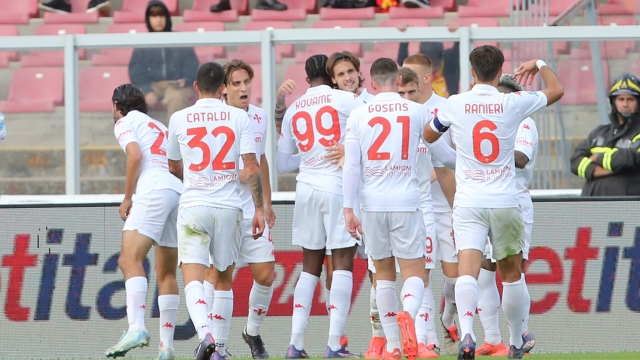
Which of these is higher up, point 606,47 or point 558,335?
point 606,47

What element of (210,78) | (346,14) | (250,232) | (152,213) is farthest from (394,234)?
(346,14)

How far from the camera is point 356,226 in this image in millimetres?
7496

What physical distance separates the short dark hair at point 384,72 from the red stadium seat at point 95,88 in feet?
11.1

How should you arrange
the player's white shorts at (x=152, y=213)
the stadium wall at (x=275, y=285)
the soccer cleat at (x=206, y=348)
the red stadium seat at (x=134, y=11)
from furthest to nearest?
the red stadium seat at (x=134, y=11) → the stadium wall at (x=275, y=285) → the player's white shorts at (x=152, y=213) → the soccer cleat at (x=206, y=348)

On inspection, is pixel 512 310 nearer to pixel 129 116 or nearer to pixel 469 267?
pixel 469 267

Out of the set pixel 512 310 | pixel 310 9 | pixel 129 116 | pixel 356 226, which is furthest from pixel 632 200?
pixel 310 9

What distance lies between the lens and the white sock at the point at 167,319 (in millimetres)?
8086

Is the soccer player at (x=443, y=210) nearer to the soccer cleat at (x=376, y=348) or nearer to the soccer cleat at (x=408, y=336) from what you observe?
the soccer cleat at (x=376, y=348)

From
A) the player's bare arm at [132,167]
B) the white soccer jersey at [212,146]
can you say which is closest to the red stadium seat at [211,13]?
the player's bare arm at [132,167]

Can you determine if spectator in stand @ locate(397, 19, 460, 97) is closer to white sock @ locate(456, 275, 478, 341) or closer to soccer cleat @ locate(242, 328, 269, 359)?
soccer cleat @ locate(242, 328, 269, 359)

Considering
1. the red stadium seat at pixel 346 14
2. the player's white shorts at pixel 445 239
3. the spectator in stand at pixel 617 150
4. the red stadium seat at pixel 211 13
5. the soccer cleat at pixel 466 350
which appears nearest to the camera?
the soccer cleat at pixel 466 350

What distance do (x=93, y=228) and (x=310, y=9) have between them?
19.3ft

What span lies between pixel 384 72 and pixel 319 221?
51.2 inches

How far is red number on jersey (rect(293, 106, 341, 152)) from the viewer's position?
8.38 meters
